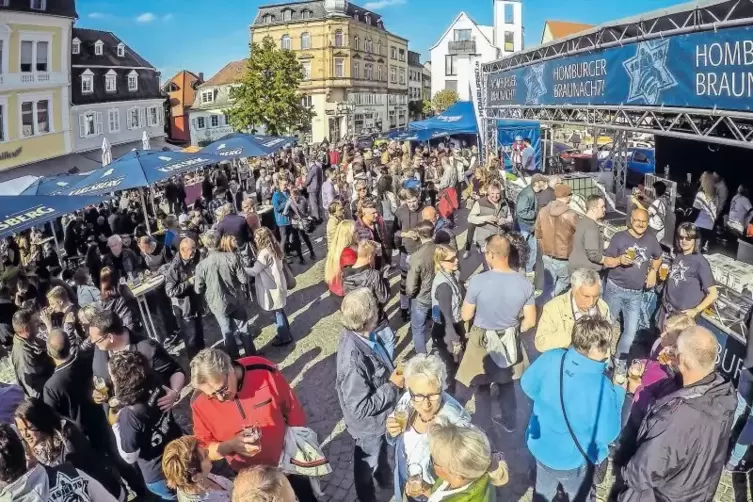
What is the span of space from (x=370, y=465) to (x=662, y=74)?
6765mm

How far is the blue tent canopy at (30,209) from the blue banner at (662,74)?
26.8ft

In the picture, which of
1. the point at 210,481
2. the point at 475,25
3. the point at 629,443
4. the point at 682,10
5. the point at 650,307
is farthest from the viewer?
the point at 475,25

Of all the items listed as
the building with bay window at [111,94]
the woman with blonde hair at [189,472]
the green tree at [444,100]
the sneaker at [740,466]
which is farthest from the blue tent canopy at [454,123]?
the green tree at [444,100]

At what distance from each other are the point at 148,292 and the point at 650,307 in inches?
238

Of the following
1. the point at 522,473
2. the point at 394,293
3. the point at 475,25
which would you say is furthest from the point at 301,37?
the point at 522,473

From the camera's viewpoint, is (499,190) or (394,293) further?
(394,293)

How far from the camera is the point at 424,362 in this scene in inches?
120

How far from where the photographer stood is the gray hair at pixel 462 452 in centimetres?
246

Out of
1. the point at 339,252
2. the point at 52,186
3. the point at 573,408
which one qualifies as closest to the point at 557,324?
the point at 573,408

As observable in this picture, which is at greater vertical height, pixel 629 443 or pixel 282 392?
pixel 282 392

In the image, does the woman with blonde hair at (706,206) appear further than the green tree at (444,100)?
No

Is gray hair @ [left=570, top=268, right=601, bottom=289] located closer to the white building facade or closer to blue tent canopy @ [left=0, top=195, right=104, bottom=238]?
blue tent canopy @ [left=0, top=195, right=104, bottom=238]

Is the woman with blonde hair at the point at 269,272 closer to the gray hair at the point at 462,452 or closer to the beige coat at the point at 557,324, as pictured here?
the beige coat at the point at 557,324

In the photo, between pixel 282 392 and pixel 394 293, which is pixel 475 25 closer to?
pixel 394 293
